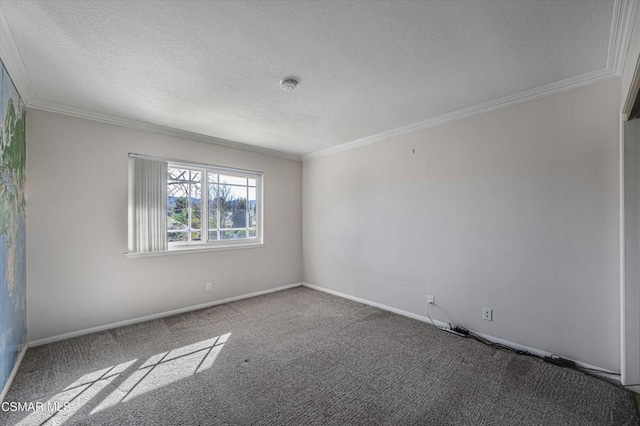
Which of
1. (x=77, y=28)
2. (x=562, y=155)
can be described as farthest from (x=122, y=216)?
(x=562, y=155)

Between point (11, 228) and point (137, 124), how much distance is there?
1699mm

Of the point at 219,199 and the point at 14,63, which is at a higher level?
the point at 14,63

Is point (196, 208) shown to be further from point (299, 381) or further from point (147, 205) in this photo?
point (299, 381)

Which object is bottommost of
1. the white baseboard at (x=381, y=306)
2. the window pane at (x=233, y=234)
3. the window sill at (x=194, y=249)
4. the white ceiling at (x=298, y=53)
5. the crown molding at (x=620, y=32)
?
the white baseboard at (x=381, y=306)

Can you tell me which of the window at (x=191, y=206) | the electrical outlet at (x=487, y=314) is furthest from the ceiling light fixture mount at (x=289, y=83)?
the electrical outlet at (x=487, y=314)

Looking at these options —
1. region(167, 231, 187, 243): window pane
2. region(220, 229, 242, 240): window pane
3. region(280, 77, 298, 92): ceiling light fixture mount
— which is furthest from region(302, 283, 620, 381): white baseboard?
region(280, 77, 298, 92): ceiling light fixture mount

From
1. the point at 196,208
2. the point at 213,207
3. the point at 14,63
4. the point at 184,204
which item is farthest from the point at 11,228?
the point at 213,207

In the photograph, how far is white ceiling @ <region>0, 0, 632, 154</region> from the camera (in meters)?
1.62

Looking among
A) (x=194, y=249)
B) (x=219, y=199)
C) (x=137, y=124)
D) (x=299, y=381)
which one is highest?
(x=137, y=124)

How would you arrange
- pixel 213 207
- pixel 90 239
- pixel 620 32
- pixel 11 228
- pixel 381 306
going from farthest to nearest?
pixel 213 207 → pixel 381 306 → pixel 90 239 → pixel 11 228 → pixel 620 32

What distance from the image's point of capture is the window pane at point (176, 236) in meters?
3.74

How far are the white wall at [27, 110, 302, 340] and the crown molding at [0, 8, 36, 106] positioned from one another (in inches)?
11.8

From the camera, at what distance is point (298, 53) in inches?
79.7

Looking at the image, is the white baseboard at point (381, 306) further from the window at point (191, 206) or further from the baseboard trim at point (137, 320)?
the window at point (191, 206)
